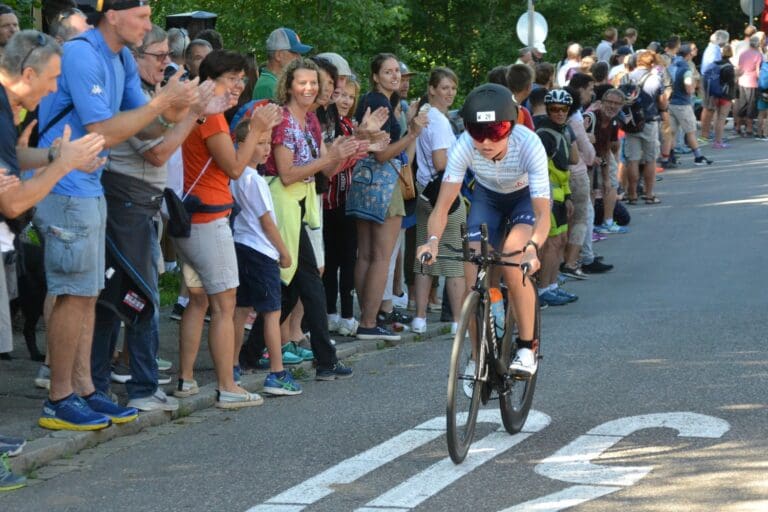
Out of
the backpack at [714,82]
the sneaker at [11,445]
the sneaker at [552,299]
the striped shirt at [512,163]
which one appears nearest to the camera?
the sneaker at [11,445]

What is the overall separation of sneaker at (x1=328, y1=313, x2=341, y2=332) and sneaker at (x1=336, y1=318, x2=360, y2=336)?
37 mm

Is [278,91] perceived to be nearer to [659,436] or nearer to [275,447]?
[275,447]

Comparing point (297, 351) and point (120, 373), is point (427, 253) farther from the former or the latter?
point (297, 351)

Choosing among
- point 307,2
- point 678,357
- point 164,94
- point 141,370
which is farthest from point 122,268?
point 307,2

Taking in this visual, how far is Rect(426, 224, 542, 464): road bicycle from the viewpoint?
7180 millimetres

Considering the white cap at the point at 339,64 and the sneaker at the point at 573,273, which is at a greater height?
the white cap at the point at 339,64

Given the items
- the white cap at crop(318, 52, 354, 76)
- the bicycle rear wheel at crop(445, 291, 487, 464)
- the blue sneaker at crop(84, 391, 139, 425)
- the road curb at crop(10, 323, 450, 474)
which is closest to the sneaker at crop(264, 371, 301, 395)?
the road curb at crop(10, 323, 450, 474)

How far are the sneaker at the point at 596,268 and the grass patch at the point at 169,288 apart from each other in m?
4.48

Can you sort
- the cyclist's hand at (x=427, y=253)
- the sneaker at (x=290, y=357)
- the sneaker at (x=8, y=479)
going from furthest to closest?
the sneaker at (x=290, y=357)
the cyclist's hand at (x=427, y=253)
the sneaker at (x=8, y=479)

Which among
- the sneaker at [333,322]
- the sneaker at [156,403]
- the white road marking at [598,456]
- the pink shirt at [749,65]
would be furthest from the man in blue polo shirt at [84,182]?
the pink shirt at [749,65]

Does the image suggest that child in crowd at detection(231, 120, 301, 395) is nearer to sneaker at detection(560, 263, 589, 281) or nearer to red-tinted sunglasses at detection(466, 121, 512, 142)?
red-tinted sunglasses at detection(466, 121, 512, 142)

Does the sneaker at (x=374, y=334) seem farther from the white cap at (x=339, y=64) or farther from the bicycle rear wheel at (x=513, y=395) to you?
the bicycle rear wheel at (x=513, y=395)

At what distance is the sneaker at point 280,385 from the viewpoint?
9.41m

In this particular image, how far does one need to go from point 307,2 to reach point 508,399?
1446 centimetres
